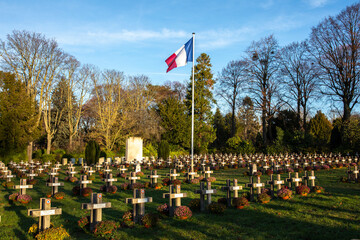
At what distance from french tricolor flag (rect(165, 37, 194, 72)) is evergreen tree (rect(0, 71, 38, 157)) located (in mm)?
16133

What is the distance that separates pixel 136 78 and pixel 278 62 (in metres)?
19.3

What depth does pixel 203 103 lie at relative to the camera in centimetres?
3709

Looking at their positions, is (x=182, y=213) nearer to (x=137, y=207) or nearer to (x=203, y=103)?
(x=137, y=207)

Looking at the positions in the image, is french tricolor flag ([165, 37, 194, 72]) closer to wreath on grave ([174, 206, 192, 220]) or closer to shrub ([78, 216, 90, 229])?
wreath on grave ([174, 206, 192, 220])

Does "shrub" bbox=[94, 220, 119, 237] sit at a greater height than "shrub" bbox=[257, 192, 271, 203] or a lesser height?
lesser

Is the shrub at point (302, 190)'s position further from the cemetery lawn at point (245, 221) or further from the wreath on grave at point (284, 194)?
the wreath on grave at point (284, 194)

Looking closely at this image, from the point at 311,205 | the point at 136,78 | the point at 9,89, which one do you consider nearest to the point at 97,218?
the point at 311,205

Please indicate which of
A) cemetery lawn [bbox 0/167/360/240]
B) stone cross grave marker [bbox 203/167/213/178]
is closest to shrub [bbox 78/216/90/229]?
cemetery lawn [bbox 0/167/360/240]

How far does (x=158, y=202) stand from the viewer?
30.6 ft

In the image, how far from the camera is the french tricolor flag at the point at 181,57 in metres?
15.1

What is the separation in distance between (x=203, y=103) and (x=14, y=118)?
21260mm

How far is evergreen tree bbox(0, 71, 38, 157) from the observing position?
24.1 meters

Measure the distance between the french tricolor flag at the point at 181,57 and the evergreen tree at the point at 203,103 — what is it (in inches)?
832

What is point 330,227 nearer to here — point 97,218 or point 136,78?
point 97,218
